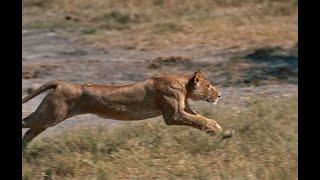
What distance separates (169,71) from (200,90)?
547 centimetres

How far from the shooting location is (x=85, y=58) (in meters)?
16.0

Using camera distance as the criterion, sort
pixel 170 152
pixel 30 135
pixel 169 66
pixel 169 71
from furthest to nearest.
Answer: pixel 169 66 < pixel 169 71 < pixel 30 135 < pixel 170 152

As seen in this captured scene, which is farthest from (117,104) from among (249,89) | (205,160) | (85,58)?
(85,58)

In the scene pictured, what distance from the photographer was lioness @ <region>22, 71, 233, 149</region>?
8.23m

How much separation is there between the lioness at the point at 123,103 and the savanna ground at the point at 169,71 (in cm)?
22

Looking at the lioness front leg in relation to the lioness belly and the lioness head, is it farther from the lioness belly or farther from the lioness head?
the lioness head

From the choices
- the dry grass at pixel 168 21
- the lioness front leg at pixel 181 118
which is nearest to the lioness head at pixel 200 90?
the lioness front leg at pixel 181 118

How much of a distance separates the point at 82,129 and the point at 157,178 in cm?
191

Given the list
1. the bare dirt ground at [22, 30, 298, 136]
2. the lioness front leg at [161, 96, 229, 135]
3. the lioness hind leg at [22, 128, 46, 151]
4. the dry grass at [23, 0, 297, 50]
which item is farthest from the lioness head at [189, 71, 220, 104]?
the dry grass at [23, 0, 297, 50]

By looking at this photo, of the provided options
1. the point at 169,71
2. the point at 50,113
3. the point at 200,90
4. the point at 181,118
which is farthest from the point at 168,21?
the point at 50,113

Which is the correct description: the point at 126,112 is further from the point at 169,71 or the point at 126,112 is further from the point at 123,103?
the point at 169,71

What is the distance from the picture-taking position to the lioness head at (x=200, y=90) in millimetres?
8906

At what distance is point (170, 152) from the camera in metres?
8.12
